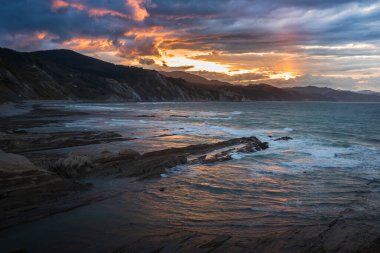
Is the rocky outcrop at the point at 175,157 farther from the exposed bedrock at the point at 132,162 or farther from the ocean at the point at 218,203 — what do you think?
the ocean at the point at 218,203

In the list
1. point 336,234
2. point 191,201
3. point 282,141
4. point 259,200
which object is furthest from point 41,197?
point 282,141

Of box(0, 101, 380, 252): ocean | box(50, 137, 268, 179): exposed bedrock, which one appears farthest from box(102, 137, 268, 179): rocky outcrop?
box(0, 101, 380, 252): ocean

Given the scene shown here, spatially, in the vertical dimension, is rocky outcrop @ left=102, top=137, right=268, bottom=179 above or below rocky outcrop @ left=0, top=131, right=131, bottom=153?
below

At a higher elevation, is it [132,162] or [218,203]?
[132,162]

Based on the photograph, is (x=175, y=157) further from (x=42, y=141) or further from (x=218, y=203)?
(x=42, y=141)

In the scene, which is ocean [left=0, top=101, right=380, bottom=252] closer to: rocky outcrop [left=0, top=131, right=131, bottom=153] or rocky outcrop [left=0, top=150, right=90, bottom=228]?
rocky outcrop [left=0, top=150, right=90, bottom=228]

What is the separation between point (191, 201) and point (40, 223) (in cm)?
642

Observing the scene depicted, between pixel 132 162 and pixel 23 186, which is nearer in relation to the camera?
pixel 23 186

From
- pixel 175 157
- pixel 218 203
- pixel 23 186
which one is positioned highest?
pixel 23 186

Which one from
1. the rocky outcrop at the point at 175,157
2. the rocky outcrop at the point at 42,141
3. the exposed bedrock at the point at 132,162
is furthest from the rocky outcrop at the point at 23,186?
the rocky outcrop at the point at 42,141

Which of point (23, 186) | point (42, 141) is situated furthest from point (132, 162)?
point (42, 141)

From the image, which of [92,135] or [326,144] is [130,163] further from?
[326,144]

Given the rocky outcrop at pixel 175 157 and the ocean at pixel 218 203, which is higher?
the rocky outcrop at pixel 175 157

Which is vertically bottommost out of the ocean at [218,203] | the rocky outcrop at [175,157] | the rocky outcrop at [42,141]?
the ocean at [218,203]
